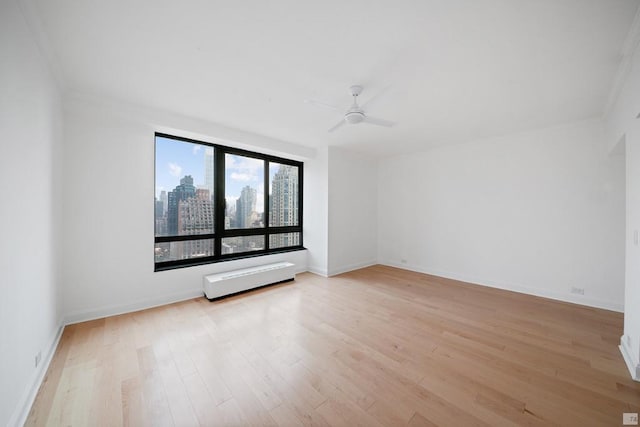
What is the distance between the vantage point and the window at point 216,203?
11.3 ft

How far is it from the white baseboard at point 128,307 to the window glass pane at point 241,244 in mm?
837

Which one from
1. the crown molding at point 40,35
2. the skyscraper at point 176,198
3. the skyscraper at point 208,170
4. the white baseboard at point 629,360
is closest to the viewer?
the crown molding at point 40,35

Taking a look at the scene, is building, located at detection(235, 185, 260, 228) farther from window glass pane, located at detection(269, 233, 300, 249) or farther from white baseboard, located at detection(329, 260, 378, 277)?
white baseboard, located at detection(329, 260, 378, 277)

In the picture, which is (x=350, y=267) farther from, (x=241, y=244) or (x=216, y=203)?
(x=216, y=203)

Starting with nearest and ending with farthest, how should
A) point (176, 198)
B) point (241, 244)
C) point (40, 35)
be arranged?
point (40, 35), point (176, 198), point (241, 244)

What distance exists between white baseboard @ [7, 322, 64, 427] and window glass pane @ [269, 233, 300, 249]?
3.10 m

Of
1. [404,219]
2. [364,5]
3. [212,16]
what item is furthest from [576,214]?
[212,16]

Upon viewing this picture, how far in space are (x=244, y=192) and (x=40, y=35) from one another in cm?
288

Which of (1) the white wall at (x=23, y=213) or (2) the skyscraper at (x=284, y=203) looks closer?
(1) the white wall at (x=23, y=213)

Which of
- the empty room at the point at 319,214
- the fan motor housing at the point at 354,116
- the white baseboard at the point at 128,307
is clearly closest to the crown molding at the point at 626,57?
the empty room at the point at 319,214

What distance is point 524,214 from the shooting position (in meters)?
3.73

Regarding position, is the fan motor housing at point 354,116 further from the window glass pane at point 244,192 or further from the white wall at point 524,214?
the white wall at point 524,214

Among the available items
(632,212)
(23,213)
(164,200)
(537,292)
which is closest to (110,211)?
(164,200)

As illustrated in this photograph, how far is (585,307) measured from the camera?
10.3 ft
